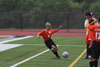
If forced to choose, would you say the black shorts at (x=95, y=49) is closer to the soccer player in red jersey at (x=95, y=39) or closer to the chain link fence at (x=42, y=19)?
the soccer player in red jersey at (x=95, y=39)

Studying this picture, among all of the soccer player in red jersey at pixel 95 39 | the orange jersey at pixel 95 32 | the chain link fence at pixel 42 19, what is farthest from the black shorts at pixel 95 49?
the chain link fence at pixel 42 19

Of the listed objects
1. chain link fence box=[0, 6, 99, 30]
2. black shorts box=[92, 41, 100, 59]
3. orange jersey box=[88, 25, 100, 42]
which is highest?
orange jersey box=[88, 25, 100, 42]

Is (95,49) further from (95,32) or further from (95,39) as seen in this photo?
(95,32)

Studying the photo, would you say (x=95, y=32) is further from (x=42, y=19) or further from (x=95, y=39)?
(x=42, y=19)

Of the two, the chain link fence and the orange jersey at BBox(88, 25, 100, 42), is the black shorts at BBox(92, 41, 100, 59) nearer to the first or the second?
the orange jersey at BBox(88, 25, 100, 42)

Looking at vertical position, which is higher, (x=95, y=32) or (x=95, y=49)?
(x=95, y=32)

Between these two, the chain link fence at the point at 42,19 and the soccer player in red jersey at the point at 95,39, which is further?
the chain link fence at the point at 42,19

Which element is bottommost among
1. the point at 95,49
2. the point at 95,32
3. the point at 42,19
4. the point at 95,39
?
the point at 42,19

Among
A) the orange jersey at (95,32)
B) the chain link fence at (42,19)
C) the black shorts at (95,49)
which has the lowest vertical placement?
the chain link fence at (42,19)

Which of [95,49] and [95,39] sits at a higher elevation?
[95,39]

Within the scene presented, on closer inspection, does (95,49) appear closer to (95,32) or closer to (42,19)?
(95,32)

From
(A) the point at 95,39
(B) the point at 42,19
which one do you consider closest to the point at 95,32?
(A) the point at 95,39

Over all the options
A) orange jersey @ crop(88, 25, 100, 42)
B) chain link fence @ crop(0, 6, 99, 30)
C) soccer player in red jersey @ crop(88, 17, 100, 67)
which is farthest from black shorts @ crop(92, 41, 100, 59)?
chain link fence @ crop(0, 6, 99, 30)

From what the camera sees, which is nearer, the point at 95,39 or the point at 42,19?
the point at 95,39
